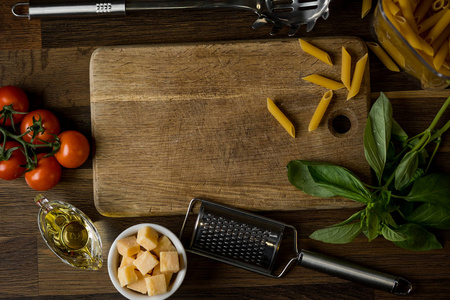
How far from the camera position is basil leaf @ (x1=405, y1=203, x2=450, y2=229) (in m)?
1.13

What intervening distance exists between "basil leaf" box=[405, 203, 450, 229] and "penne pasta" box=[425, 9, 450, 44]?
0.41 meters

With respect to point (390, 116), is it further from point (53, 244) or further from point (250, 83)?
point (53, 244)

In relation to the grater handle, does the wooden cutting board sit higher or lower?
higher

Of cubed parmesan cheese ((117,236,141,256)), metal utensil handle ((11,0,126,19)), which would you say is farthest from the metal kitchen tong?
cubed parmesan cheese ((117,236,141,256))

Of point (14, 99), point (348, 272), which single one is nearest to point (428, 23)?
point (348, 272)

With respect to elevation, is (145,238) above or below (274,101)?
below

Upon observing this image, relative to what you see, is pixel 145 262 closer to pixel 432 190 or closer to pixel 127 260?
pixel 127 260

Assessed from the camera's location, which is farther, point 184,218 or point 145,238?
point 184,218

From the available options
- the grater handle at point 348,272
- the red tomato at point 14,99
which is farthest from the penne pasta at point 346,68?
the red tomato at point 14,99

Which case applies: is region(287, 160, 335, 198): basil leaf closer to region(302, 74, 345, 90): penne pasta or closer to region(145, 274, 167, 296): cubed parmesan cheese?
region(302, 74, 345, 90): penne pasta

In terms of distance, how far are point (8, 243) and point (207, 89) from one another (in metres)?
0.70

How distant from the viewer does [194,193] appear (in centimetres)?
120

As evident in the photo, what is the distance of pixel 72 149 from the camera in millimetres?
1133

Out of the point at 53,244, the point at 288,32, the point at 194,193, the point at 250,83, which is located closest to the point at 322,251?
the point at 194,193
